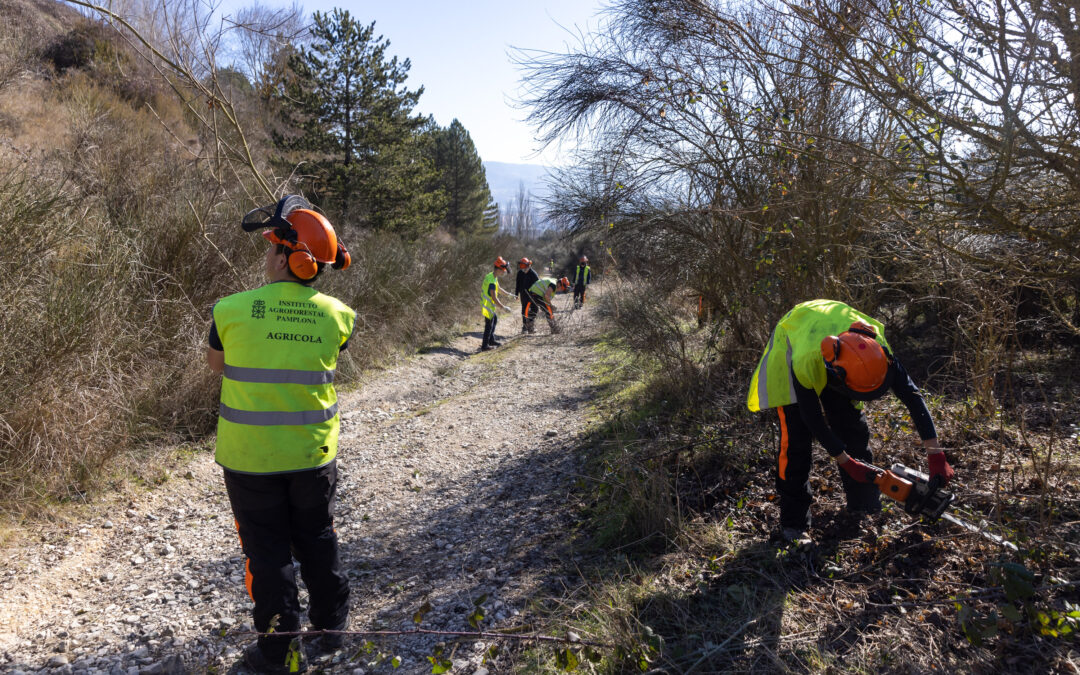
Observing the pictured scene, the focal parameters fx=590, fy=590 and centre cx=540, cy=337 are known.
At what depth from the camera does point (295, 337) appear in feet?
8.52

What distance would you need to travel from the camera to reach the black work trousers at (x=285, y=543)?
2537mm

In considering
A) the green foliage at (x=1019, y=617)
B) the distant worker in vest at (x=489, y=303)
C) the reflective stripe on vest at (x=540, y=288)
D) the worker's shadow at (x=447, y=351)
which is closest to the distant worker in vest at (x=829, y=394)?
the green foliage at (x=1019, y=617)

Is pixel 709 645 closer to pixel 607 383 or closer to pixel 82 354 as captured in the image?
pixel 82 354

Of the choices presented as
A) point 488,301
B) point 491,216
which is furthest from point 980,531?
point 491,216

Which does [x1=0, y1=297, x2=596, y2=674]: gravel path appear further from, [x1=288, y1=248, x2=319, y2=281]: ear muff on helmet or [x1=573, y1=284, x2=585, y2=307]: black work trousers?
[x1=573, y1=284, x2=585, y2=307]: black work trousers

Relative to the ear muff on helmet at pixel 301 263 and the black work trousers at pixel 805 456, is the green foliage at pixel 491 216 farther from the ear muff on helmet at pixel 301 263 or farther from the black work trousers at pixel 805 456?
the ear muff on helmet at pixel 301 263

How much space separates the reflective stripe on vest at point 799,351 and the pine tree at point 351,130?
12135 mm

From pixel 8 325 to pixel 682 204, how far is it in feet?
17.9

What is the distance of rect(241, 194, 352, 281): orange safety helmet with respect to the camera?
269 cm

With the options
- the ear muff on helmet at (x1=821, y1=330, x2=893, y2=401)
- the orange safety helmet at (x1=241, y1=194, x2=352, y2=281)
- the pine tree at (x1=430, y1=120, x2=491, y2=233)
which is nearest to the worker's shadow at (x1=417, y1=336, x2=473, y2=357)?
the orange safety helmet at (x1=241, y1=194, x2=352, y2=281)

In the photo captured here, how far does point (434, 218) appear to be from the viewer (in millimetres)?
19359

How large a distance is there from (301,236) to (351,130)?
1337cm

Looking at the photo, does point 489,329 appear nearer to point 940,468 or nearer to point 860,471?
point 860,471

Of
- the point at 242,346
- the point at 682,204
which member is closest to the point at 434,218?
the point at 682,204
